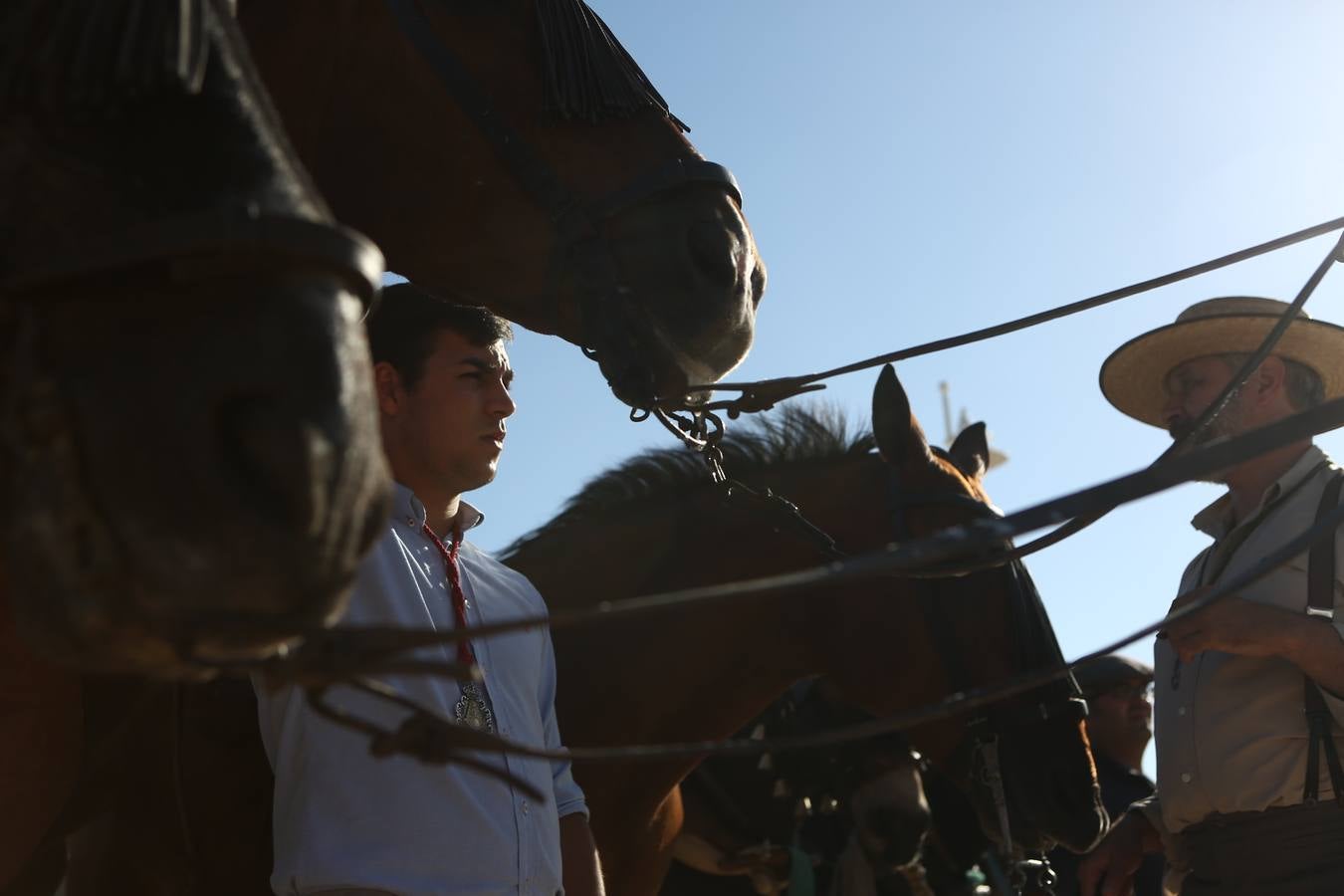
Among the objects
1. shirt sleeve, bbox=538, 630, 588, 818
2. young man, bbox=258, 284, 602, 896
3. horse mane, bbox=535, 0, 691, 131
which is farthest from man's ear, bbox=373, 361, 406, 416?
horse mane, bbox=535, 0, 691, 131

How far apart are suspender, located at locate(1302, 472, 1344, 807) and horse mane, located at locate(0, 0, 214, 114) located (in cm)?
284

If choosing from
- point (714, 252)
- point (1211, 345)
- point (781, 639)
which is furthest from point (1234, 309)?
point (714, 252)

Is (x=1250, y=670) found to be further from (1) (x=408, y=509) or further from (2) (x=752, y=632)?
(1) (x=408, y=509)

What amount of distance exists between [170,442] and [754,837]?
459 cm

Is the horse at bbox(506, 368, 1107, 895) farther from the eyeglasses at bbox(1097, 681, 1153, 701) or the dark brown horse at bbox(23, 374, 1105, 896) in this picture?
the eyeglasses at bbox(1097, 681, 1153, 701)

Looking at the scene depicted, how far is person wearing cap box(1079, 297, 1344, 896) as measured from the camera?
3.35 metres

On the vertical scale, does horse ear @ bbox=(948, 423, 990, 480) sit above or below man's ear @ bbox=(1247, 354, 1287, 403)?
below

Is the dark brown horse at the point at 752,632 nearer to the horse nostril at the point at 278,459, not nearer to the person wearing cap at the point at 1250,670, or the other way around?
the person wearing cap at the point at 1250,670

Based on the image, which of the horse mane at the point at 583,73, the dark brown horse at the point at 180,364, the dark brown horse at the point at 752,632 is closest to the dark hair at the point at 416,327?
the horse mane at the point at 583,73

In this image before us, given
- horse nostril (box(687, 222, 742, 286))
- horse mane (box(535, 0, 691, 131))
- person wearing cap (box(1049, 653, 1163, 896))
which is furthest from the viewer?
person wearing cap (box(1049, 653, 1163, 896))

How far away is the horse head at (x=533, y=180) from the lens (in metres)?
2.65

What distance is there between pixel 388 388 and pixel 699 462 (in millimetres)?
1986

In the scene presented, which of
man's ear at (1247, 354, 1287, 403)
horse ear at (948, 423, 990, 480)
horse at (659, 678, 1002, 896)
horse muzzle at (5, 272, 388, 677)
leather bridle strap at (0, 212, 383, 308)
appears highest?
man's ear at (1247, 354, 1287, 403)

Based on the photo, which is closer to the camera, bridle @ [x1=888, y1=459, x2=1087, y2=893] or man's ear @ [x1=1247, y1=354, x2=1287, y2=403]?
man's ear @ [x1=1247, y1=354, x2=1287, y2=403]
